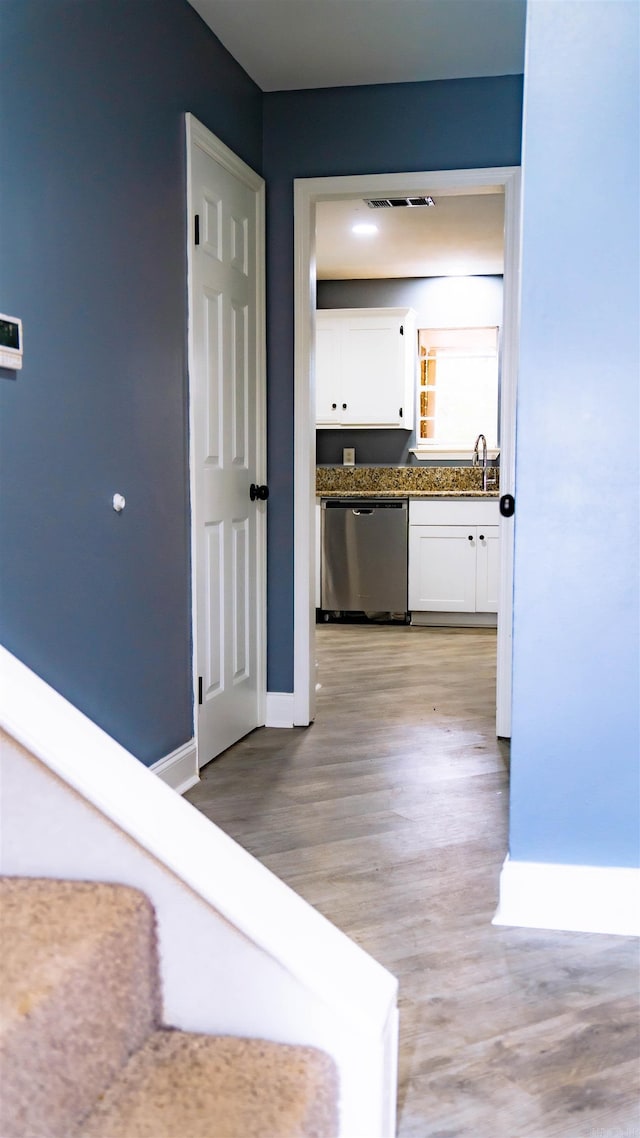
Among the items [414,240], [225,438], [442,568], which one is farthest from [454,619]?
[225,438]

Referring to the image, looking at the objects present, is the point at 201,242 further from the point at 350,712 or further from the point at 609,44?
the point at 350,712

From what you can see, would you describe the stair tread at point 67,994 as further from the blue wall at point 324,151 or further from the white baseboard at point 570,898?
the blue wall at point 324,151

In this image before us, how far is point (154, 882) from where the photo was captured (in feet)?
3.93

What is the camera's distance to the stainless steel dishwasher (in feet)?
21.2

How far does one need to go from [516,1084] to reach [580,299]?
1.48m

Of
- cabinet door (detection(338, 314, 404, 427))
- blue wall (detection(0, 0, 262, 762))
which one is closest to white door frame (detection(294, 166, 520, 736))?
blue wall (detection(0, 0, 262, 762))

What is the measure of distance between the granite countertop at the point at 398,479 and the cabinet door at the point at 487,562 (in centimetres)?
69

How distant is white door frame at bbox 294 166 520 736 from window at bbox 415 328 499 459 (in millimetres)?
3484

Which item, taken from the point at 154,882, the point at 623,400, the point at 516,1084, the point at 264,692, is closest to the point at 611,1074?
the point at 516,1084

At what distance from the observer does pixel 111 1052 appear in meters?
1.11

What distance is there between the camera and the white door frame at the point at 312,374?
3.52 metres

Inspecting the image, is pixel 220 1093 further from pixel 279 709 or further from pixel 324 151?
pixel 324 151

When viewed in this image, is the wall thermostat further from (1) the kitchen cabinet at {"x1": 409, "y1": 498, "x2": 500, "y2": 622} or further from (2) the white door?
(1) the kitchen cabinet at {"x1": 409, "y1": 498, "x2": 500, "y2": 622}

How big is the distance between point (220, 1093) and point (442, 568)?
17.8ft
